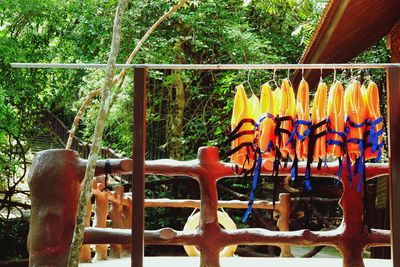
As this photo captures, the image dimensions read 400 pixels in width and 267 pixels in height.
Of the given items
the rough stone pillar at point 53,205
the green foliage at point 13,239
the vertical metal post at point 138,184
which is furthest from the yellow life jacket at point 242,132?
the green foliage at point 13,239

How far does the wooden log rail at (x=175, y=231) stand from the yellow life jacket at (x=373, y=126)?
75cm

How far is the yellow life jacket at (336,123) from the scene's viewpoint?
11.1 feet

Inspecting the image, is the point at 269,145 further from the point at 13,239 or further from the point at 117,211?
the point at 13,239

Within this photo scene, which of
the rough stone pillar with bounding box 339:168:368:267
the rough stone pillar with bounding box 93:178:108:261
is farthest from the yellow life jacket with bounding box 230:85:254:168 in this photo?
the rough stone pillar with bounding box 93:178:108:261

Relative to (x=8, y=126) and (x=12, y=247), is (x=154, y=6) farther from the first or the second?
(x=12, y=247)

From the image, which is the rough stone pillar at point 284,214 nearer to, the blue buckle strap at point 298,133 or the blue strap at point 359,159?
the blue strap at point 359,159

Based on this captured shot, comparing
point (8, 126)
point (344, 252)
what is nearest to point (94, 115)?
point (8, 126)

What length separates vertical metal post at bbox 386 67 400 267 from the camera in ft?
10.0

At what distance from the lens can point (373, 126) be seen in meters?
3.37

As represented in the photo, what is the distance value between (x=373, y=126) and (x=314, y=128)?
0.35m

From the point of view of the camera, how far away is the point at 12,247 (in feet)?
36.6

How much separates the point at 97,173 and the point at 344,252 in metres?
1.87

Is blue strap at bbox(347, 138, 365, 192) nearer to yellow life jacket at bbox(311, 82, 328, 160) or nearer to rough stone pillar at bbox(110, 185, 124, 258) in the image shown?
yellow life jacket at bbox(311, 82, 328, 160)

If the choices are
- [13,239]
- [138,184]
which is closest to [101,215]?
[138,184]
